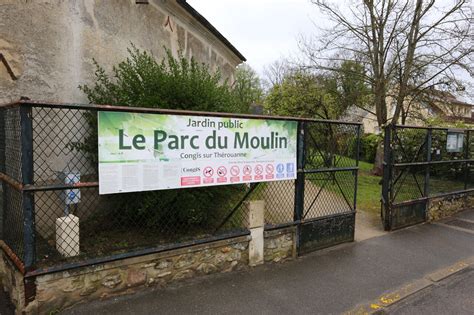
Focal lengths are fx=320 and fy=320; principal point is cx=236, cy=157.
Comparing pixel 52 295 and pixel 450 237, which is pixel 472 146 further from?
pixel 52 295

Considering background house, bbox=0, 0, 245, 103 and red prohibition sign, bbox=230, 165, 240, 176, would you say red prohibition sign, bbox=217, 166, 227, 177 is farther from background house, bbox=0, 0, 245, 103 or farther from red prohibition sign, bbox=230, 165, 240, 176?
background house, bbox=0, 0, 245, 103

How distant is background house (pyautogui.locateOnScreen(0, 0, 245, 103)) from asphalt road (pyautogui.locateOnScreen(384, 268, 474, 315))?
16.5ft

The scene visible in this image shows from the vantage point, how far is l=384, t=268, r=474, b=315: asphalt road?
3459 mm

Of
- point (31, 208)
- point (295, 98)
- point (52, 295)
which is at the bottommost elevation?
point (52, 295)

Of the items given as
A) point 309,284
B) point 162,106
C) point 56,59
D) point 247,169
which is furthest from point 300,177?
point 56,59

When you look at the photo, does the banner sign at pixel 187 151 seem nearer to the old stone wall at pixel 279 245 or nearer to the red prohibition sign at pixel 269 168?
the red prohibition sign at pixel 269 168

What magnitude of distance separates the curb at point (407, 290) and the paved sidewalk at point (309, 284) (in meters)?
0.07

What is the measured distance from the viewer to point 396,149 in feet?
20.4

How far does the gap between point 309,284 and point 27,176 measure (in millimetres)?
3295

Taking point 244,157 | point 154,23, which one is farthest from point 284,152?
point 154,23

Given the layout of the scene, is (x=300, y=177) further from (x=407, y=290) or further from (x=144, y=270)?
(x=144, y=270)

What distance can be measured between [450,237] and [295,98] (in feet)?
33.9

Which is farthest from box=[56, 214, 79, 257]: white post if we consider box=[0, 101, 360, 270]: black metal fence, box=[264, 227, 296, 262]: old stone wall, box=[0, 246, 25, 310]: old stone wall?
box=[264, 227, 296, 262]: old stone wall

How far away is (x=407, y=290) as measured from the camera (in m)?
3.90
